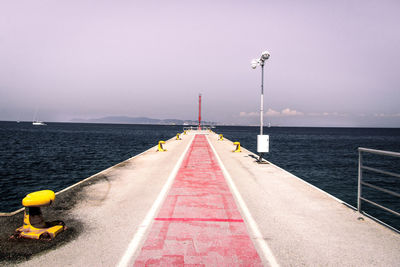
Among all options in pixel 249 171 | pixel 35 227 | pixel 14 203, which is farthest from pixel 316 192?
pixel 14 203

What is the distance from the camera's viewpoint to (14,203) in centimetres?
1298

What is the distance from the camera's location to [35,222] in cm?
450

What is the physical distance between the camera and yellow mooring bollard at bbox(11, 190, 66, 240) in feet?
14.5

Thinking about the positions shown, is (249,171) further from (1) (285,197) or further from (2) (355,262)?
(2) (355,262)

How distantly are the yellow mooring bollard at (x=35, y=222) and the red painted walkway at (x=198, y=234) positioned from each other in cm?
181

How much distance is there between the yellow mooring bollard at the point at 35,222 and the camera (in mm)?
4410

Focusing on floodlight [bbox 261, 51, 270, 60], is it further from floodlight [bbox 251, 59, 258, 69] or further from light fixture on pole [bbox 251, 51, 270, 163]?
floodlight [bbox 251, 59, 258, 69]

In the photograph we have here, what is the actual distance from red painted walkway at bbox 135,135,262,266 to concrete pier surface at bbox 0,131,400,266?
16 mm

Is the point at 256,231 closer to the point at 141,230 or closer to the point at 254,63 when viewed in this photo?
the point at 141,230

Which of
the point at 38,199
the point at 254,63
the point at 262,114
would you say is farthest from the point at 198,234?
the point at 254,63

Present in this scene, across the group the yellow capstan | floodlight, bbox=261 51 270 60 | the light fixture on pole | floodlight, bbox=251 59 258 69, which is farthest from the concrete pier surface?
floodlight, bbox=251 59 258 69

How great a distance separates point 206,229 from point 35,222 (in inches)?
124

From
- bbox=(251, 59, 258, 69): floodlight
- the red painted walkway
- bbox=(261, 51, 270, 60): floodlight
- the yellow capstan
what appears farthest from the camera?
bbox=(251, 59, 258, 69): floodlight

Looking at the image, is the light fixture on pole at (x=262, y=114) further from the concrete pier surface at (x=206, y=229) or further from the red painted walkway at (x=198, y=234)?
the red painted walkway at (x=198, y=234)
